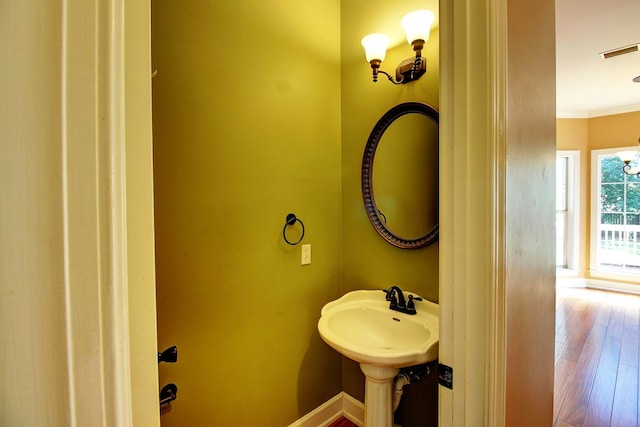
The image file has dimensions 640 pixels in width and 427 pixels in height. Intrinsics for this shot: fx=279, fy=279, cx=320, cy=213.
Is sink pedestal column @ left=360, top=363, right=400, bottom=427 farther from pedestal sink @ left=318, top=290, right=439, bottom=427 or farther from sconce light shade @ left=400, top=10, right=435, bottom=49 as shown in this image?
sconce light shade @ left=400, top=10, right=435, bottom=49

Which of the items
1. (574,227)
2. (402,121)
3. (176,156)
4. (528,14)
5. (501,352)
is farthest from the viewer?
(574,227)

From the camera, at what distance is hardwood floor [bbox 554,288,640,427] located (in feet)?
6.48

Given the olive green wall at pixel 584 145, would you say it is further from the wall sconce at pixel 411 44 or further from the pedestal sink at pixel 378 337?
the pedestal sink at pixel 378 337

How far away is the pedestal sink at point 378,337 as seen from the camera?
113 cm

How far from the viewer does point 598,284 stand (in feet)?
15.1

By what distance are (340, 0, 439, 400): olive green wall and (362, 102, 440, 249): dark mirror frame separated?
0.14 feet

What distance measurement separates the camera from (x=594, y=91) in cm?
375

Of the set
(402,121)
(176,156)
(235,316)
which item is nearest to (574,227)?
(402,121)

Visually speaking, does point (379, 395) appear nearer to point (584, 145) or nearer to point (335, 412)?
point (335, 412)

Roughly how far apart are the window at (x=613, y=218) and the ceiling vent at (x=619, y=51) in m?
2.41

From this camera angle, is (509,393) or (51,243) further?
(509,393)

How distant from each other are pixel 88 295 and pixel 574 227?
6.30 m

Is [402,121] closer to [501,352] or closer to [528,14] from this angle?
[528,14]

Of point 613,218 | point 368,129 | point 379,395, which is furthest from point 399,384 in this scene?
point 613,218
